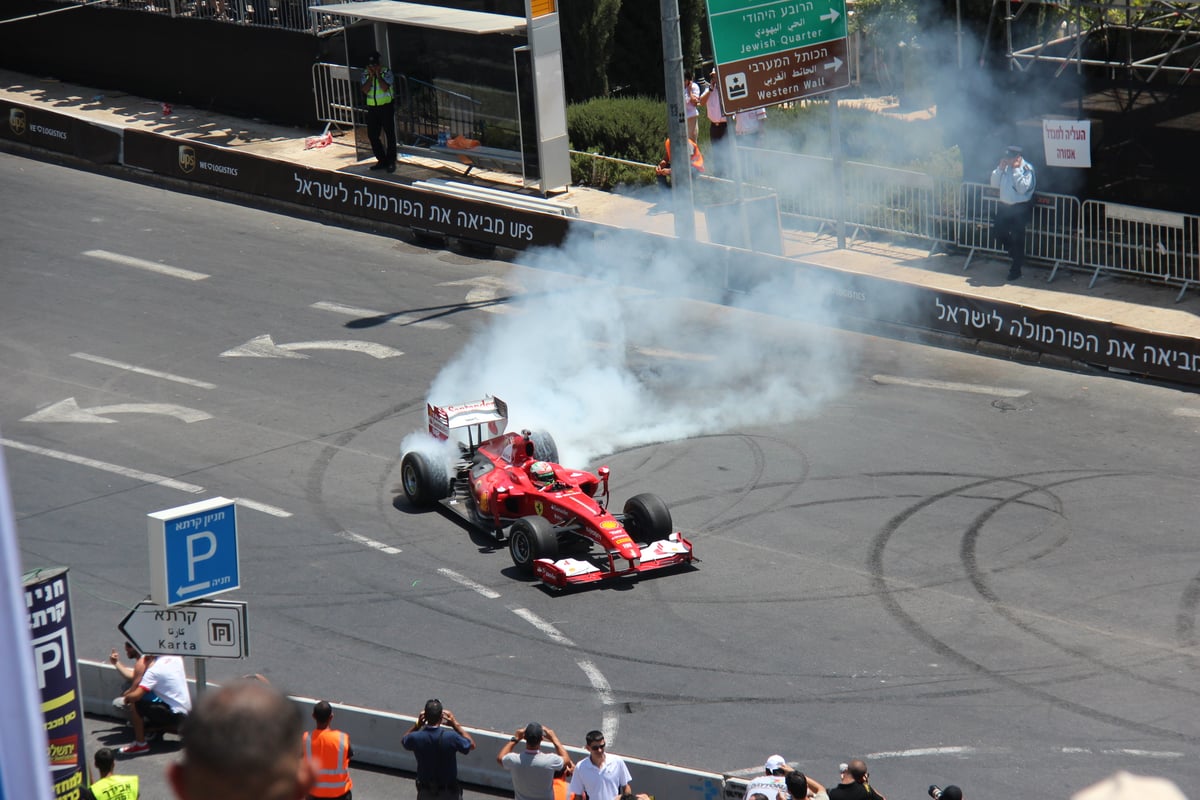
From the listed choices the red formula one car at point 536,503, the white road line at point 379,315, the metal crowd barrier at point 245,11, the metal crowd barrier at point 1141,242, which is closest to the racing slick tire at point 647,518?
the red formula one car at point 536,503

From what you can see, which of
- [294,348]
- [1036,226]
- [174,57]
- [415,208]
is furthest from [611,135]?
[174,57]

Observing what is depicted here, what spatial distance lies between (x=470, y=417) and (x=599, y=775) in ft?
21.4

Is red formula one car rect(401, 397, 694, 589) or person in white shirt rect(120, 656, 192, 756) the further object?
red formula one car rect(401, 397, 694, 589)

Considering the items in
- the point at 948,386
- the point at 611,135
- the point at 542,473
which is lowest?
the point at 948,386

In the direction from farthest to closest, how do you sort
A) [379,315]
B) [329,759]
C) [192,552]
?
[379,315] → [329,759] → [192,552]

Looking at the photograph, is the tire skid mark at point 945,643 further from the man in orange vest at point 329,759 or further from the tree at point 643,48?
the tree at point 643,48

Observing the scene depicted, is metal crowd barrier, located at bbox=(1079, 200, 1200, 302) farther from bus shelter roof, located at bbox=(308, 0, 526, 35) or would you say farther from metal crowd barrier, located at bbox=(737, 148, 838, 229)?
bus shelter roof, located at bbox=(308, 0, 526, 35)

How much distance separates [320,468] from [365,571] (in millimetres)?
2559

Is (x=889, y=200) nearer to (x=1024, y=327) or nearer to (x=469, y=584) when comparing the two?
(x=1024, y=327)

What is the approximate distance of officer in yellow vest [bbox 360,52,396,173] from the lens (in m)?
26.3

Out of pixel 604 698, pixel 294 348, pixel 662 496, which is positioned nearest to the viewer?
pixel 604 698

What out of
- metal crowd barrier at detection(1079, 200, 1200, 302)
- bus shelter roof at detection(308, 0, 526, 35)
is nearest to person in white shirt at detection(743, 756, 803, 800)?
metal crowd barrier at detection(1079, 200, 1200, 302)

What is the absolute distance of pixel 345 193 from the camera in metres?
25.4

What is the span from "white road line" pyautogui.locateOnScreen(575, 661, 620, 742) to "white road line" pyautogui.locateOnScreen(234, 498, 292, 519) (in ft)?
14.4
